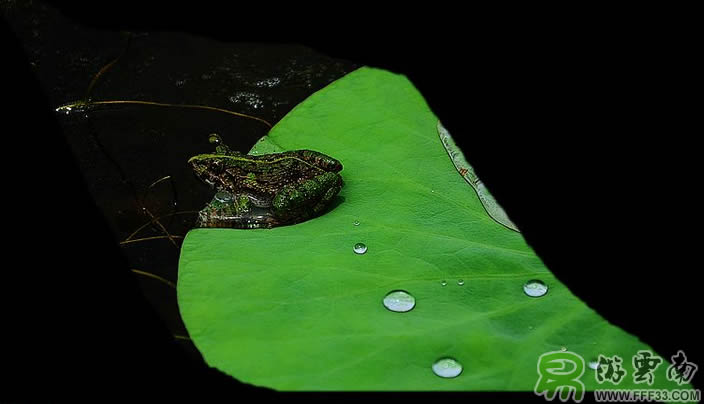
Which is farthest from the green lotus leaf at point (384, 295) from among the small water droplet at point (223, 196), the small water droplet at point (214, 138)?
the small water droplet at point (214, 138)

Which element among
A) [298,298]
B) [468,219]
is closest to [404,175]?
[468,219]

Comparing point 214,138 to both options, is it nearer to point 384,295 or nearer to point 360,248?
point 360,248

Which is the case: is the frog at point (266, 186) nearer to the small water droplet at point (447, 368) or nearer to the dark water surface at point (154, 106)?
the dark water surface at point (154, 106)

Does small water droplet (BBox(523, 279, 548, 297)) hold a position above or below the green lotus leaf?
above

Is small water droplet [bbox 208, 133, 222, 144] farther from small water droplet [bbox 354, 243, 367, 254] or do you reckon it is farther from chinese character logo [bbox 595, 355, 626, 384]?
chinese character logo [bbox 595, 355, 626, 384]

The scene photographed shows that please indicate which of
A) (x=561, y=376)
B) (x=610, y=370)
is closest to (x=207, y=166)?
(x=561, y=376)

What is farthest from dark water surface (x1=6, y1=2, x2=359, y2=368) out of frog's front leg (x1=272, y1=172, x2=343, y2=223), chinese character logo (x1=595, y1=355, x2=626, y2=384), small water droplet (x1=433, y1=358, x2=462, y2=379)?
chinese character logo (x1=595, y1=355, x2=626, y2=384)

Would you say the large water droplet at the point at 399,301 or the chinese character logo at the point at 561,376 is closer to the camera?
the chinese character logo at the point at 561,376

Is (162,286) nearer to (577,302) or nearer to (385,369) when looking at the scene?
(385,369)
